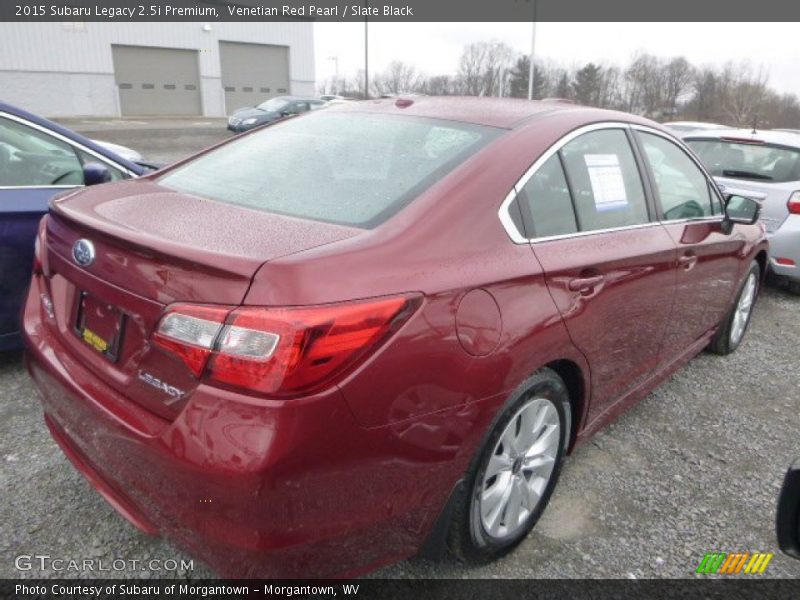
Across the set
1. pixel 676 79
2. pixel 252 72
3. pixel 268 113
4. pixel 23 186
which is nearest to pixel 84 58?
pixel 252 72

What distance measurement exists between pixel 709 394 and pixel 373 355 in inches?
117

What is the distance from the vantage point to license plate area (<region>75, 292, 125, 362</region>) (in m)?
1.78

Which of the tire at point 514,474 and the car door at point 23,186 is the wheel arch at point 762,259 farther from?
the car door at point 23,186

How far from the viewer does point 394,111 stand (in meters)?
2.60

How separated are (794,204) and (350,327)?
5.36 meters

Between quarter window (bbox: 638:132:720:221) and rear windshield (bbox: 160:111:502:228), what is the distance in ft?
3.86

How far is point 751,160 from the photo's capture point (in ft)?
19.6

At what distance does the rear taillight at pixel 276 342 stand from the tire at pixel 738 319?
10.7ft

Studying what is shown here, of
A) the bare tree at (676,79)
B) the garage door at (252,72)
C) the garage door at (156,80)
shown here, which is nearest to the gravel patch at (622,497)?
the garage door at (156,80)

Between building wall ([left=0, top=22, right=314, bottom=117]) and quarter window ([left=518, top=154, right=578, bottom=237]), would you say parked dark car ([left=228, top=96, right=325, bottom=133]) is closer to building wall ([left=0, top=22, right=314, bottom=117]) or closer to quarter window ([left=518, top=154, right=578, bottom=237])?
building wall ([left=0, top=22, right=314, bottom=117])

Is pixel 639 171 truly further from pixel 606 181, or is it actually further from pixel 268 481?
pixel 268 481

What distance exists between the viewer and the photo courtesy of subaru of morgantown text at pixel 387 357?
59.9 inches

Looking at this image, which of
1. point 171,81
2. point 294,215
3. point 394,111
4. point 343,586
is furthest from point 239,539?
point 171,81

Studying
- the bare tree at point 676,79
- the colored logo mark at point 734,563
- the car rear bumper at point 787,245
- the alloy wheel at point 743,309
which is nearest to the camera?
the colored logo mark at point 734,563
